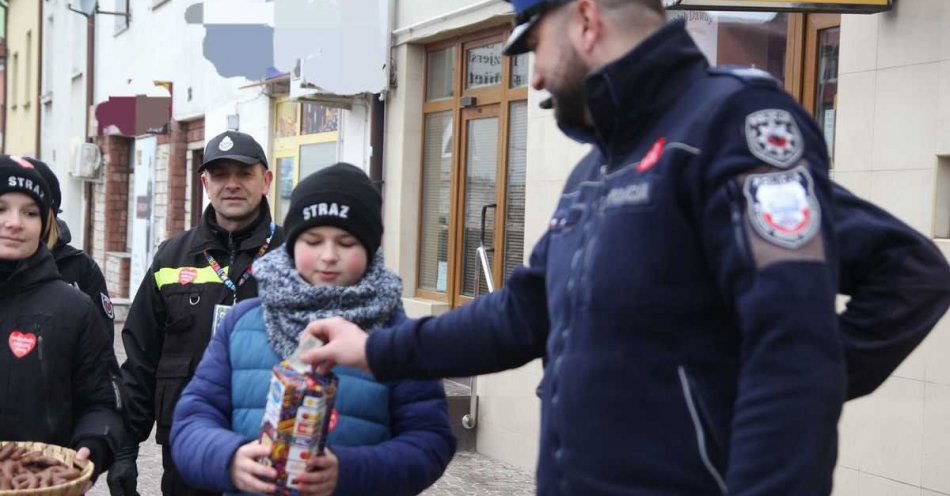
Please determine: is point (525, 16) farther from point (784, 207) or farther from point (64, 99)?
point (64, 99)

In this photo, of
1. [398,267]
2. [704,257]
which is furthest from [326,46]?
[704,257]

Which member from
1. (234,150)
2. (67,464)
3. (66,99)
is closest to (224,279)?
(234,150)

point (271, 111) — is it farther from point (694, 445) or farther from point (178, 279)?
point (694, 445)

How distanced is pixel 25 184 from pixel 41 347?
51cm

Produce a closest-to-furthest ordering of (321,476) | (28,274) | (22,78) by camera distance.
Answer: (321,476) < (28,274) < (22,78)

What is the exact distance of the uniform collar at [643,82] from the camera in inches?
81.1

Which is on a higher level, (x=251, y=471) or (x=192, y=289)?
(x=192, y=289)

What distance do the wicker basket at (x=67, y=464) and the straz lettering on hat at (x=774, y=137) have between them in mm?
1997

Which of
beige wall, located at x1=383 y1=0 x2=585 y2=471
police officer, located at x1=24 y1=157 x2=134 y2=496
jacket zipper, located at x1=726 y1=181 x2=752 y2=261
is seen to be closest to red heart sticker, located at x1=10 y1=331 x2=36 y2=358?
police officer, located at x1=24 y1=157 x2=134 y2=496

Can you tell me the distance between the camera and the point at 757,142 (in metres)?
1.87

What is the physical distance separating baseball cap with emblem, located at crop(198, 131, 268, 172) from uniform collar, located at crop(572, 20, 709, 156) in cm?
278

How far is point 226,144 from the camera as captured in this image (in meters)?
4.77

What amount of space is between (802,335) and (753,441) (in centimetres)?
16

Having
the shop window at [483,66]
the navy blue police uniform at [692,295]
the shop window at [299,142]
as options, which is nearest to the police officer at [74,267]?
the navy blue police uniform at [692,295]
